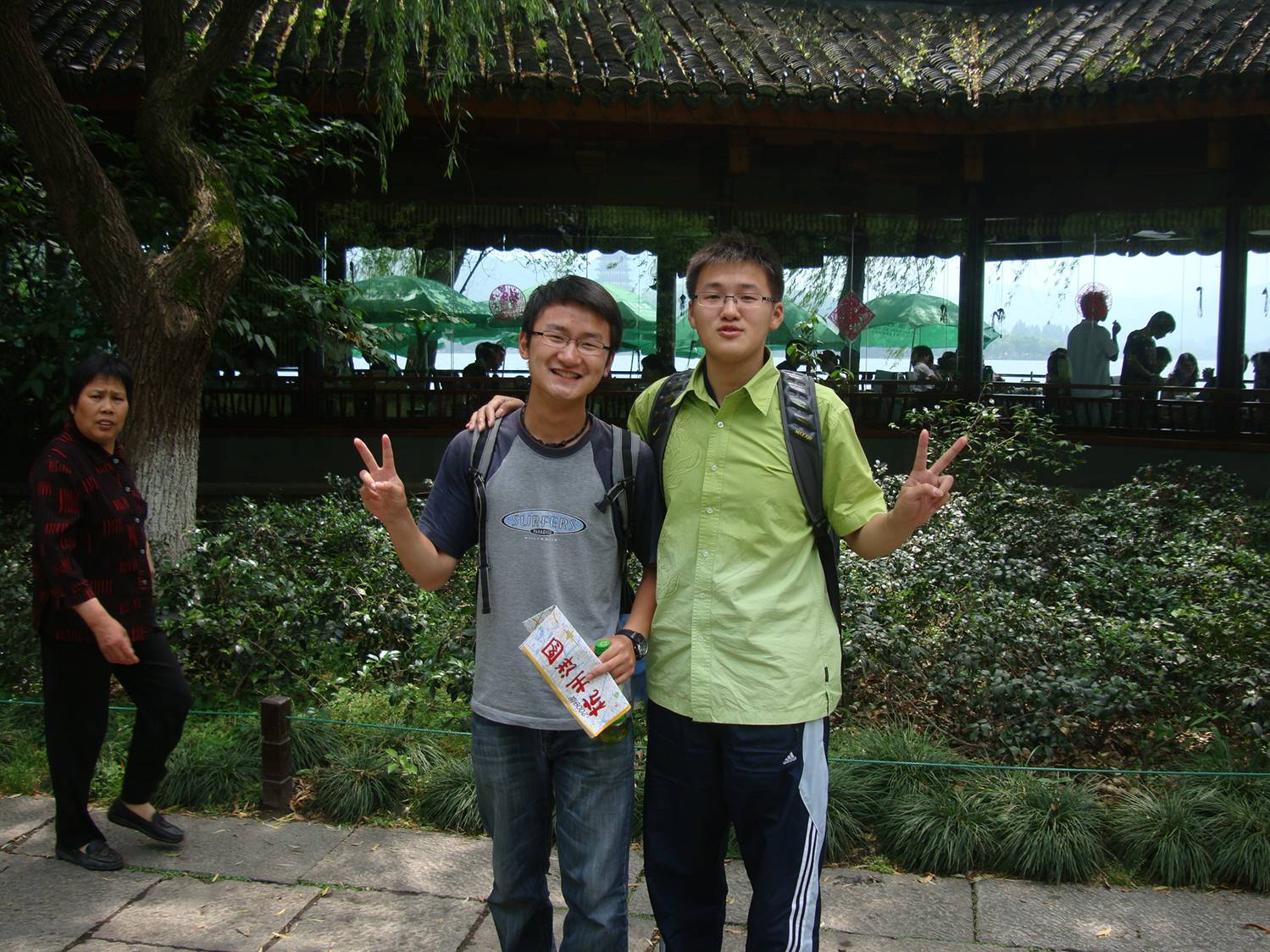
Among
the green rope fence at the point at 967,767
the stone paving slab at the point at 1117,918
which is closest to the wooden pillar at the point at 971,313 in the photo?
the green rope fence at the point at 967,767

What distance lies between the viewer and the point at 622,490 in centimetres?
244

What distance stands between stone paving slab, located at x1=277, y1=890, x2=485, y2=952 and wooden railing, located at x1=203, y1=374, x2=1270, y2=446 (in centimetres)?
690

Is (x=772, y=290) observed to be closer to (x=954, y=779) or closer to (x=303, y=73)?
(x=954, y=779)

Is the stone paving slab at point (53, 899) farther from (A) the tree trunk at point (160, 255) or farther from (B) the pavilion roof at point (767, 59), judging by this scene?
(B) the pavilion roof at point (767, 59)

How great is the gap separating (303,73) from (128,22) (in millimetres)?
1761

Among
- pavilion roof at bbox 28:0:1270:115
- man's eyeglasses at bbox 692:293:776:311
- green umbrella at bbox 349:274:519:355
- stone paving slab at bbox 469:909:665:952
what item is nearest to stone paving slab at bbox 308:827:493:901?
stone paving slab at bbox 469:909:665:952

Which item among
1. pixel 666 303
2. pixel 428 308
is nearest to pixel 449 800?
pixel 428 308

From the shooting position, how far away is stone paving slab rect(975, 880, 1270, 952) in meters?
3.11

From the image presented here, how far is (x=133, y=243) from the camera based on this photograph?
212 inches

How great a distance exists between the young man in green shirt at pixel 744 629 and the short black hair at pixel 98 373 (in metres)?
1.89

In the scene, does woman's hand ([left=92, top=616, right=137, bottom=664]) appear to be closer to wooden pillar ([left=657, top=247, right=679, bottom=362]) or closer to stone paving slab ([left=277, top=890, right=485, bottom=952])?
stone paving slab ([left=277, top=890, right=485, bottom=952])

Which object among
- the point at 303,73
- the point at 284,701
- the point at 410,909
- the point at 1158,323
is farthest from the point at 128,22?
the point at 1158,323

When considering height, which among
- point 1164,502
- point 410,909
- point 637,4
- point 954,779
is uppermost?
point 637,4

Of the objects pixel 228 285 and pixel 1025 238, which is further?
pixel 1025 238
